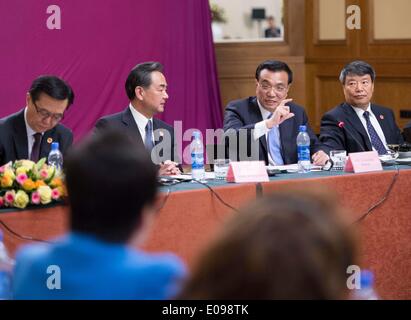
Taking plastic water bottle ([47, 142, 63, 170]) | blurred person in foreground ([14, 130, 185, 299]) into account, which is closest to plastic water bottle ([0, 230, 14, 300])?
blurred person in foreground ([14, 130, 185, 299])

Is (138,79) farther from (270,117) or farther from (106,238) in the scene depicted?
(106,238)

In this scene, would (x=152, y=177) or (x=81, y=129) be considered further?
(x=81, y=129)

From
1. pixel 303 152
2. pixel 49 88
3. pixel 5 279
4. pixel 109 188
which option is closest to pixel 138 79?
pixel 49 88

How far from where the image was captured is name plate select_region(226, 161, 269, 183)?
3627mm

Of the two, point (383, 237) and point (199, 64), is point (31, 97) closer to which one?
point (383, 237)

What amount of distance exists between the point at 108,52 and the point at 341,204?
11.5ft

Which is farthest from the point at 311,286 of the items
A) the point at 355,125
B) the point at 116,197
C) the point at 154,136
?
the point at 355,125

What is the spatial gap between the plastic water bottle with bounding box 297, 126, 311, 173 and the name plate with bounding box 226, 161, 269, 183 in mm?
372

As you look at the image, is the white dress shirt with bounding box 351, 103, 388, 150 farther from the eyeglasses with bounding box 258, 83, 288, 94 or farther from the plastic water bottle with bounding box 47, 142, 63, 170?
the plastic water bottle with bounding box 47, 142, 63, 170

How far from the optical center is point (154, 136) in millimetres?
4180

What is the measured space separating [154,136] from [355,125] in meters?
1.15

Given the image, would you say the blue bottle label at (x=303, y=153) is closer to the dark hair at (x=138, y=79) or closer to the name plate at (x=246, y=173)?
the name plate at (x=246, y=173)
